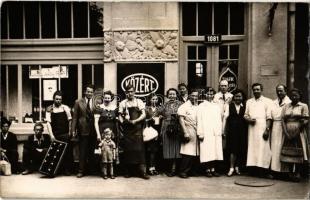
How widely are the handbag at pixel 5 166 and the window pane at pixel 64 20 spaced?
9.62ft

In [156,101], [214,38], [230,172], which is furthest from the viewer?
[214,38]

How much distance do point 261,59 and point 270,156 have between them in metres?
2.05

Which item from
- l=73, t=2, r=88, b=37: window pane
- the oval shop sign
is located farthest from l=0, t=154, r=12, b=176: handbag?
l=73, t=2, r=88, b=37: window pane

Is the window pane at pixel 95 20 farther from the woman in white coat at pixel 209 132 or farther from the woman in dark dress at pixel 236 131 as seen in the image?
the woman in dark dress at pixel 236 131

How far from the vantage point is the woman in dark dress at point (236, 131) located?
755cm

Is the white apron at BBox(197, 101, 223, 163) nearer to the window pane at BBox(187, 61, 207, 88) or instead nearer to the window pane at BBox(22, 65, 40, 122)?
the window pane at BBox(187, 61, 207, 88)

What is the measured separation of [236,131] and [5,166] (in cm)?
415

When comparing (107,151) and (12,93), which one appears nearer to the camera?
(107,151)

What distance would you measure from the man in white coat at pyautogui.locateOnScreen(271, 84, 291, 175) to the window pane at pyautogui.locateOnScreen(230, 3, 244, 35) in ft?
6.46

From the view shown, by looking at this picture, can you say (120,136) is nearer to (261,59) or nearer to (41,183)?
(41,183)

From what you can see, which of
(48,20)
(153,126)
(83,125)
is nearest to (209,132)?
(153,126)

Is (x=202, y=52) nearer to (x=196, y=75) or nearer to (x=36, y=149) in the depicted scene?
(x=196, y=75)

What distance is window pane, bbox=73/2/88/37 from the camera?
9008 millimetres

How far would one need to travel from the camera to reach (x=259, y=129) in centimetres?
748
